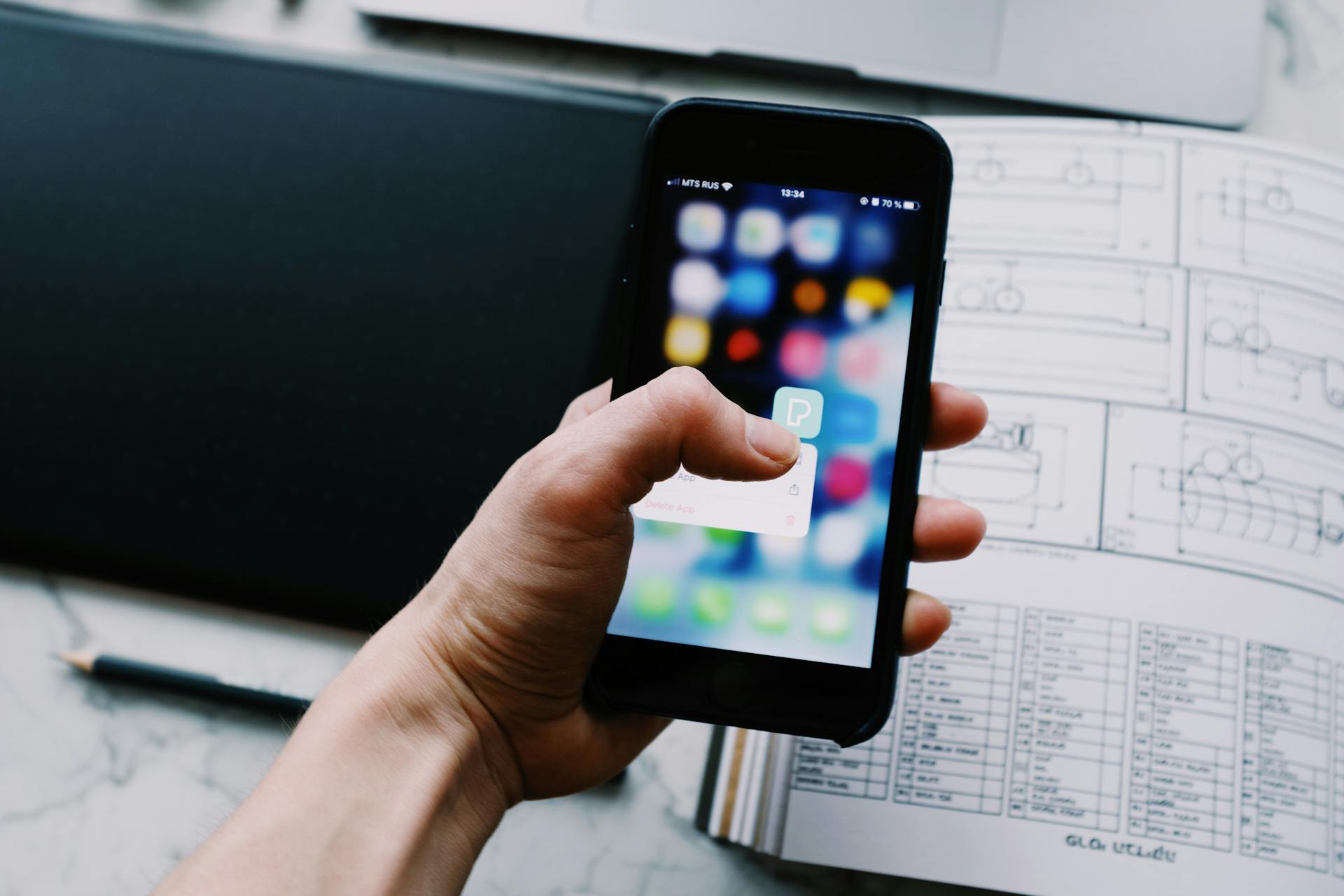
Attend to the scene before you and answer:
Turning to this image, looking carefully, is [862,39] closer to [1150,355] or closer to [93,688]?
[1150,355]

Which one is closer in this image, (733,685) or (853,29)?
(733,685)

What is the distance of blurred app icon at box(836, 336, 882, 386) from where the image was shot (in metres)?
0.36

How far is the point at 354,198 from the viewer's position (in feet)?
1.65

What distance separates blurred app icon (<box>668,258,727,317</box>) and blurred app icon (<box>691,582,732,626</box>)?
11 cm

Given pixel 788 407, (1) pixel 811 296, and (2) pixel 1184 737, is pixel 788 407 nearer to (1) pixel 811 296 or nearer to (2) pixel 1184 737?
(1) pixel 811 296

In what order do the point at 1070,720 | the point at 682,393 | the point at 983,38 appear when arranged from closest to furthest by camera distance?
the point at 682,393
the point at 1070,720
the point at 983,38

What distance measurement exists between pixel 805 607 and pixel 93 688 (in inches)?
15.0

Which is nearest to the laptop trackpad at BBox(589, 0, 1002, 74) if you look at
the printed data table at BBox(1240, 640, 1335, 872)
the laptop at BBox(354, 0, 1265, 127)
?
the laptop at BBox(354, 0, 1265, 127)

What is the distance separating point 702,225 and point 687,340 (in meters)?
0.05

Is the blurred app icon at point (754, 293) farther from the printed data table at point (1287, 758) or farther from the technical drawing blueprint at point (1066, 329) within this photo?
the printed data table at point (1287, 758)

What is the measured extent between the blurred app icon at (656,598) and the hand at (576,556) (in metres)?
0.02

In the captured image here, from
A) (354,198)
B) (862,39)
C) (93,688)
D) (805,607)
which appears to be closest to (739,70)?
(862,39)

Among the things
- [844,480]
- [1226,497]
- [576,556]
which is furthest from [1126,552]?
[576,556]

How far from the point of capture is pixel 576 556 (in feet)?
1.07
